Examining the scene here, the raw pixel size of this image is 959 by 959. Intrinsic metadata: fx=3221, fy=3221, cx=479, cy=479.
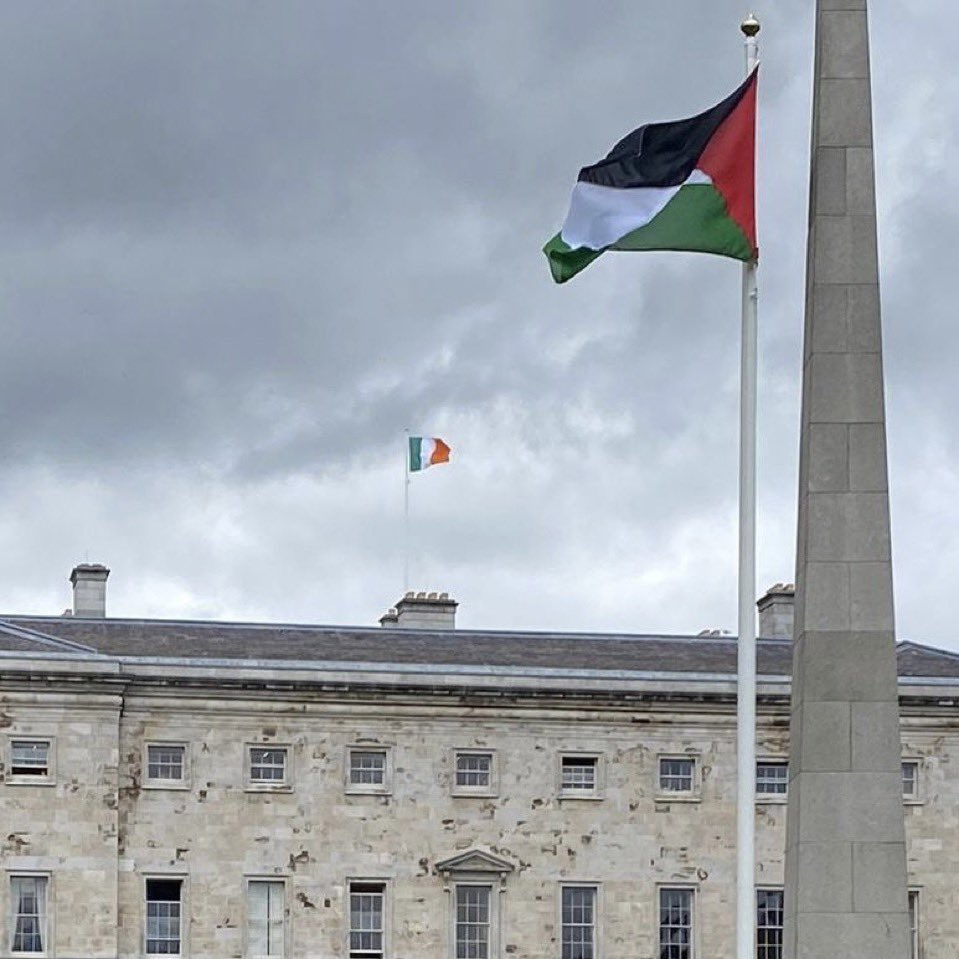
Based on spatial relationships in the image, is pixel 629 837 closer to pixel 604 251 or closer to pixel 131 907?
pixel 131 907

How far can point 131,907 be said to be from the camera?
67875 mm

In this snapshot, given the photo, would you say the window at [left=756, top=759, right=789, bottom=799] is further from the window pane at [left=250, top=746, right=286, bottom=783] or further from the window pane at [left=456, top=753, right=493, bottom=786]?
the window pane at [left=250, top=746, right=286, bottom=783]

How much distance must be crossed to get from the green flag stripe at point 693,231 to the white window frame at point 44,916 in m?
36.4

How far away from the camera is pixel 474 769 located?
7012 cm

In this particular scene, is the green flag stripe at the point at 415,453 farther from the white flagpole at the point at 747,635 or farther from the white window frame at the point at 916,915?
the white flagpole at the point at 747,635

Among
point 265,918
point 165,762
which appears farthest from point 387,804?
point 165,762

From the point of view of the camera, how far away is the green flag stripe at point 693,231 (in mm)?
33969

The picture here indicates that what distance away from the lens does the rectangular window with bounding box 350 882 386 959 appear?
68.9 m

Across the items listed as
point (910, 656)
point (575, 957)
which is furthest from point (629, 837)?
point (910, 656)

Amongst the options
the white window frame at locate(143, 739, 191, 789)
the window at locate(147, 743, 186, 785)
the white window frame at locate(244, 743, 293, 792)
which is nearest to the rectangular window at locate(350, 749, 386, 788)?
the white window frame at locate(244, 743, 293, 792)

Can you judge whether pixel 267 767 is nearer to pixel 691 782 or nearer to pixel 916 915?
pixel 691 782

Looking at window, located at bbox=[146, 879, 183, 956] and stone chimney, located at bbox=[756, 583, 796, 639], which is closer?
window, located at bbox=[146, 879, 183, 956]

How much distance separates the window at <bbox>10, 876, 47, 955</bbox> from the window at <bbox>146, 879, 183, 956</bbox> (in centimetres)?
225

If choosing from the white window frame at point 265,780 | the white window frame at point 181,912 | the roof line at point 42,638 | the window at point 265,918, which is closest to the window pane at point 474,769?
the white window frame at point 265,780
